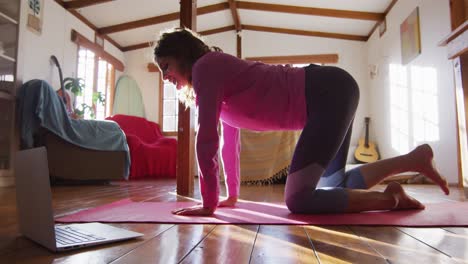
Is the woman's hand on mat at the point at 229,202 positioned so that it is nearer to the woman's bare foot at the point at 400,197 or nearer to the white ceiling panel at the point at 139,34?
the woman's bare foot at the point at 400,197

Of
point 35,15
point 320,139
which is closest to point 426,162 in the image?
point 320,139

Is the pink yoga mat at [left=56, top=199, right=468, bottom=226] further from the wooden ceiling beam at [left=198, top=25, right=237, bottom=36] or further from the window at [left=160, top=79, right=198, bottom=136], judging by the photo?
the wooden ceiling beam at [left=198, top=25, right=237, bottom=36]

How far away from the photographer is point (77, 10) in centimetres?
463

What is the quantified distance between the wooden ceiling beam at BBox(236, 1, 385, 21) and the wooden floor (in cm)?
449

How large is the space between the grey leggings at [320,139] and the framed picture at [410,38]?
9.81 ft

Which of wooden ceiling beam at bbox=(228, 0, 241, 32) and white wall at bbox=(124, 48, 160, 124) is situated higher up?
wooden ceiling beam at bbox=(228, 0, 241, 32)

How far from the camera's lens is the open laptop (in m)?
0.75

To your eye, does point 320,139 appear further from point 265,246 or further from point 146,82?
Result: point 146,82

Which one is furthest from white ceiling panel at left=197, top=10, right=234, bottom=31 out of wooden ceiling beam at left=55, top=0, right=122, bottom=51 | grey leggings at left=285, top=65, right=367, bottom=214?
grey leggings at left=285, top=65, right=367, bottom=214

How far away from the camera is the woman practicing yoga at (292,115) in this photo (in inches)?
47.5

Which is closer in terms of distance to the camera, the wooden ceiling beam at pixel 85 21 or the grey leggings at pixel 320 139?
the grey leggings at pixel 320 139

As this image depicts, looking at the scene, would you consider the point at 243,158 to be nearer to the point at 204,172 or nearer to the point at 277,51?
the point at 204,172

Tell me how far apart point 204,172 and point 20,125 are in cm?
244

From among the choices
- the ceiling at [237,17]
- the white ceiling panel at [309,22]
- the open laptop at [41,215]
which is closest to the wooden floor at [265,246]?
the open laptop at [41,215]
